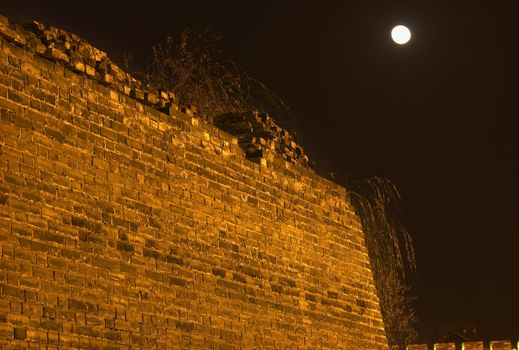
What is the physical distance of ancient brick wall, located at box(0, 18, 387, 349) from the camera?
692 centimetres

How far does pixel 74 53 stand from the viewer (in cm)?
784

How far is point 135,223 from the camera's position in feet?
25.9

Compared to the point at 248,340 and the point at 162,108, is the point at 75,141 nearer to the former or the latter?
the point at 162,108

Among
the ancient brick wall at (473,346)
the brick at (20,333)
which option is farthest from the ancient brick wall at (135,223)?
the ancient brick wall at (473,346)

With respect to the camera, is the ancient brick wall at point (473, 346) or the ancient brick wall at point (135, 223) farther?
the ancient brick wall at point (473, 346)

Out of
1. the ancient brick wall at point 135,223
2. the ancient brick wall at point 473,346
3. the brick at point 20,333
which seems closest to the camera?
the brick at point 20,333

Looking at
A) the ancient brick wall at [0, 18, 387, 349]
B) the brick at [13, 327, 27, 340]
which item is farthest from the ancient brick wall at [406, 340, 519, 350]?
the brick at [13, 327, 27, 340]

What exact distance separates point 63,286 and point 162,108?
2.17 meters

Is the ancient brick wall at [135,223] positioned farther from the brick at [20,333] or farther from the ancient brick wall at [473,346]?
the ancient brick wall at [473,346]

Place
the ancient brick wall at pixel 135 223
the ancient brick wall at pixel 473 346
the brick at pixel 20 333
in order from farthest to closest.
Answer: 1. the ancient brick wall at pixel 473 346
2. the ancient brick wall at pixel 135 223
3. the brick at pixel 20 333

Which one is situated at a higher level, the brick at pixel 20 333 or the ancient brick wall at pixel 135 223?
the ancient brick wall at pixel 135 223

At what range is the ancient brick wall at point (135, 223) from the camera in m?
6.92

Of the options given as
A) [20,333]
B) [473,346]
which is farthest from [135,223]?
[473,346]

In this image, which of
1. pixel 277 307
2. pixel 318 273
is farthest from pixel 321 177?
pixel 277 307
